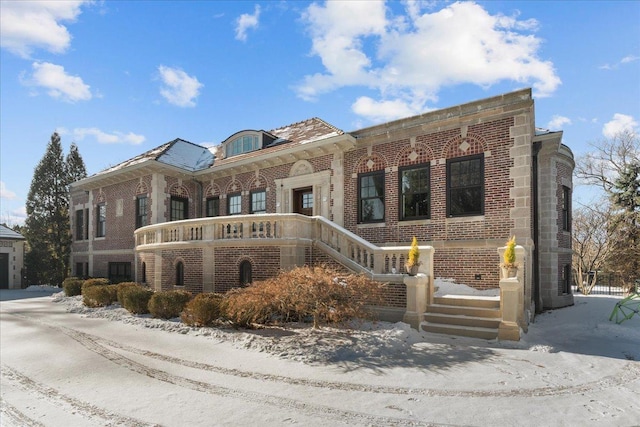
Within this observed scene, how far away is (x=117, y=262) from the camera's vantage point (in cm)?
2006

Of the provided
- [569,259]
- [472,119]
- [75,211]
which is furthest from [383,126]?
[75,211]

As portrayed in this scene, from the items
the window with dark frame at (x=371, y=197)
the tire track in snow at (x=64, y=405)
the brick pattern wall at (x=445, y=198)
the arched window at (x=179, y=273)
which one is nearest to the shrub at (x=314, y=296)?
the tire track in snow at (x=64, y=405)

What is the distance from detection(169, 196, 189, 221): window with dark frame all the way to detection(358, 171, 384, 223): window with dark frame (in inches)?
408

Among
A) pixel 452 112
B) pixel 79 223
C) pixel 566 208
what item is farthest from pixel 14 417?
pixel 79 223

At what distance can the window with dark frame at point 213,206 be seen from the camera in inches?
731

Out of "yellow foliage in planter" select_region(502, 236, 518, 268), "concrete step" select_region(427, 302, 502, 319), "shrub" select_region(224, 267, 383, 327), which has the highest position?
"yellow foliage in planter" select_region(502, 236, 518, 268)

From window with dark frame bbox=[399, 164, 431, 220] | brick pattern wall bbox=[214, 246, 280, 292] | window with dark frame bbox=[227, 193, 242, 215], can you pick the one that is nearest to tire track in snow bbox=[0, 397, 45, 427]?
brick pattern wall bbox=[214, 246, 280, 292]

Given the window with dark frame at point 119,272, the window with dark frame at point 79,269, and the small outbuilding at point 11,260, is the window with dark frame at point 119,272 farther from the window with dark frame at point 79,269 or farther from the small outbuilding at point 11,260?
the small outbuilding at point 11,260

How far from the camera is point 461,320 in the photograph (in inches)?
351

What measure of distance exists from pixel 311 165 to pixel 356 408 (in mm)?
11280

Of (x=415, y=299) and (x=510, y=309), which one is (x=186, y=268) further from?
(x=510, y=309)

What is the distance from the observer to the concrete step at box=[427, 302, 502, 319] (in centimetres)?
880

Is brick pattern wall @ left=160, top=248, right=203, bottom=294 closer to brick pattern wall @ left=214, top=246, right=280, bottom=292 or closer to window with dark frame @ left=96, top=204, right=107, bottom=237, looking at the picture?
brick pattern wall @ left=214, top=246, right=280, bottom=292

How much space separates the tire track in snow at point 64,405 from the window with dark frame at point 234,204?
11234 millimetres
